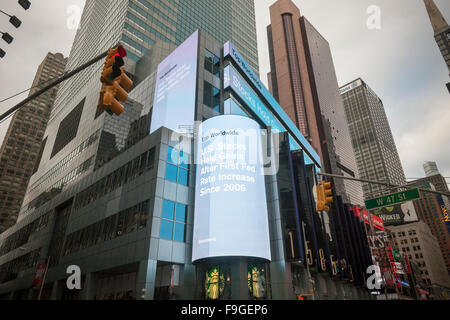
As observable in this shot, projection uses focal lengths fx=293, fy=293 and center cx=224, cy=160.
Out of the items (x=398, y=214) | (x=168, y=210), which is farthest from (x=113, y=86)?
(x=398, y=214)

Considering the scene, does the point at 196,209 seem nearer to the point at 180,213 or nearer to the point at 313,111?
the point at 180,213

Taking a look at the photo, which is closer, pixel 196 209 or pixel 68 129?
pixel 196 209

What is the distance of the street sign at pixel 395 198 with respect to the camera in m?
14.8

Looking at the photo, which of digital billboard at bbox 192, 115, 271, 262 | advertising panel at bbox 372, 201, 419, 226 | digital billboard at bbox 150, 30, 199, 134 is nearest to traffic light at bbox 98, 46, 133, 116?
digital billboard at bbox 192, 115, 271, 262

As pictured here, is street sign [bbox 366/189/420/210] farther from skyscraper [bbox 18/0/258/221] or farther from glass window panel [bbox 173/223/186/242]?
skyscraper [bbox 18/0/258/221]

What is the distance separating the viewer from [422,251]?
515 feet

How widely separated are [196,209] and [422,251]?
17057 cm

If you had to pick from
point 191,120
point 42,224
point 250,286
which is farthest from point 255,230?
point 42,224

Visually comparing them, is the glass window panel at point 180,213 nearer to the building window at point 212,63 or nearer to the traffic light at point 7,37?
the traffic light at point 7,37

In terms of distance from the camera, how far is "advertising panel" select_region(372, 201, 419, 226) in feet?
436

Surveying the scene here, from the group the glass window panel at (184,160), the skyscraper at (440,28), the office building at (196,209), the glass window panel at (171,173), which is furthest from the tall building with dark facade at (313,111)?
the glass window panel at (171,173)

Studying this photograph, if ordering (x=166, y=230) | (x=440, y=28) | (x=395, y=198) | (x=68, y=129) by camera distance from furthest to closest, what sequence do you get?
1. (x=440, y=28)
2. (x=68, y=129)
3. (x=166, y=230)
4. (x=395, y=198)

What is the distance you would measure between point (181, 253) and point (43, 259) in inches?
1391

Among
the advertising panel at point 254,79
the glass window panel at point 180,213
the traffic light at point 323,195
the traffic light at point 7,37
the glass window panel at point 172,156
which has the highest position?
the advertising panel at point 254,79
